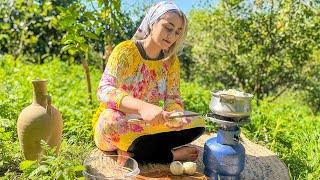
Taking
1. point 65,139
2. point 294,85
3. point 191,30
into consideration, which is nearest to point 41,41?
point 191,30

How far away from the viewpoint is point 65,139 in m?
4.12

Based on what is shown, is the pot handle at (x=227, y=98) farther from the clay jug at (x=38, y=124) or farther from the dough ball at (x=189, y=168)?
the clay jug at (x=38, y=124)

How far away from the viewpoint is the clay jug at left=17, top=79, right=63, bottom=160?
10.3 ft

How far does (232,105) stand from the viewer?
117 inches

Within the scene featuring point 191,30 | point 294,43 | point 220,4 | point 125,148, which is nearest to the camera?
point 125,148

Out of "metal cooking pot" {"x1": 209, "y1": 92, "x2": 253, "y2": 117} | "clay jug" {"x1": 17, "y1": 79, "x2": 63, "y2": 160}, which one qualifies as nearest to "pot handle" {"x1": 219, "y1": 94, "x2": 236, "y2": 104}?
"metal cooking pot" {"x1": 209, "y1": 92, "x2": 253, "y2": 117}

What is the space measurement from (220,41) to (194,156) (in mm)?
7032

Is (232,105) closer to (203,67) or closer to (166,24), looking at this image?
(166,24)

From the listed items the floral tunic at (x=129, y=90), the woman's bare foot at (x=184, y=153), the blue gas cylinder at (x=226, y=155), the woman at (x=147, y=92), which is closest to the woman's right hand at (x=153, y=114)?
the woman at (x=147, y=92)

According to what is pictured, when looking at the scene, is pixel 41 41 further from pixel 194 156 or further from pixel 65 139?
pixel 194 156

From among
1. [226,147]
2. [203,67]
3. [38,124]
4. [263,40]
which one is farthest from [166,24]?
[203,67]

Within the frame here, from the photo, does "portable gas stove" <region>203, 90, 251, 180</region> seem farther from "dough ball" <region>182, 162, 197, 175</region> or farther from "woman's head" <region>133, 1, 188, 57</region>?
"woman's head" <region>133, 1, 188, 57</region>

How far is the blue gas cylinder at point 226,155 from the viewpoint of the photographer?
3.08 metres

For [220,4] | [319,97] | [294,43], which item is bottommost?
[319,97]
